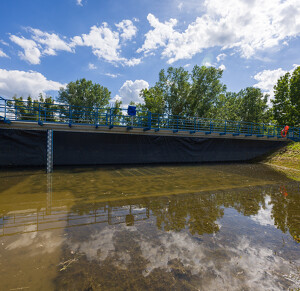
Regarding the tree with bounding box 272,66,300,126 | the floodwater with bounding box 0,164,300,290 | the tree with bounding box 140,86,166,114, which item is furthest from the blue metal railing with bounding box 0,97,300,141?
the tree with bounding box 140,86,166,114

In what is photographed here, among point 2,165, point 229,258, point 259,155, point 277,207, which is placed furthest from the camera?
point 259,155

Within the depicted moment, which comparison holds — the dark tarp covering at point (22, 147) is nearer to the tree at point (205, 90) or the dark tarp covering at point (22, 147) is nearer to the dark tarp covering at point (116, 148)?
the dark tarp covering at point (116, 148)

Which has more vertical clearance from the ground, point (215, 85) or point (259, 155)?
point (215, 85)

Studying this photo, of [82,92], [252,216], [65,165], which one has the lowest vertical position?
[65,165]

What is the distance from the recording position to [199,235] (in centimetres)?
363

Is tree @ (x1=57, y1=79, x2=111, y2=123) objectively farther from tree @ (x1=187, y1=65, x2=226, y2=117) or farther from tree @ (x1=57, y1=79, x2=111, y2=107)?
tree @ (x1=187, y1=65, x2=226, y2=117)

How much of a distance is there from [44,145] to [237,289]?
12.7m

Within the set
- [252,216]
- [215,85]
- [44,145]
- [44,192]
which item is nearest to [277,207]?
[252,216]

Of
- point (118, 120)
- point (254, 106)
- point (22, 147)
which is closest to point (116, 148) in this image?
point (118, 120)

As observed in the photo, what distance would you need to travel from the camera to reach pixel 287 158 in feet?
52.4

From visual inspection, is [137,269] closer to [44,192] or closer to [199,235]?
[199,235]

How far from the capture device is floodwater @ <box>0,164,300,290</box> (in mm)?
2428

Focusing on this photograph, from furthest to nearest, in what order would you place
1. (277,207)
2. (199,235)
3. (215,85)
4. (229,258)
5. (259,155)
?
1. (215,85)
2. (259,155)
3. (277,207)
4. (199,235)
5. (229,258)

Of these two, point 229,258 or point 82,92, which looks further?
point 82,92
